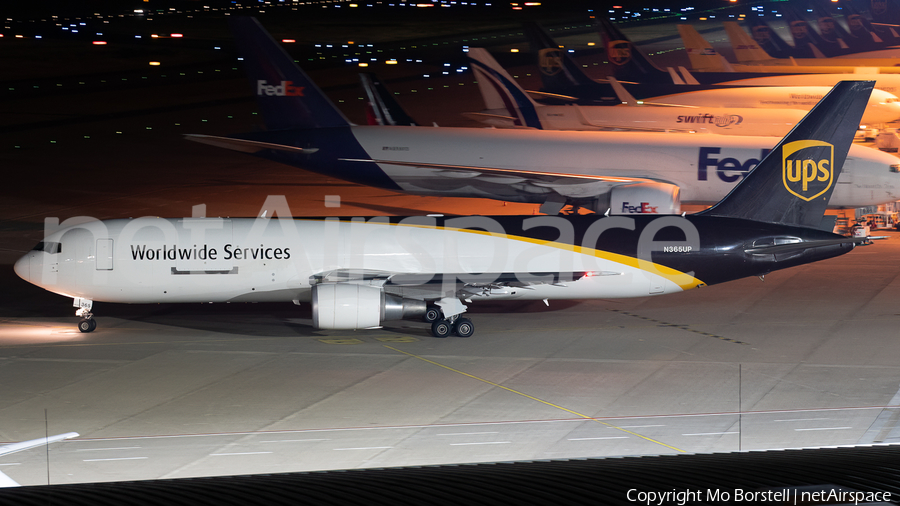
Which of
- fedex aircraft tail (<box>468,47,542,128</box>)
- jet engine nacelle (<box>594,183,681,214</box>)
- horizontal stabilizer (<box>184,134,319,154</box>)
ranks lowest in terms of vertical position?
jet engine nacelle (<box>594,183,681,214</box>)

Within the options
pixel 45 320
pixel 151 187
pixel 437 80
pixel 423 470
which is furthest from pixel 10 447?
pixel 437 80

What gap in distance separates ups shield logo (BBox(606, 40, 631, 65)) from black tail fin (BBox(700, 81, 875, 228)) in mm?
39285

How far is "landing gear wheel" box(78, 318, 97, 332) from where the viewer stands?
78.5ft

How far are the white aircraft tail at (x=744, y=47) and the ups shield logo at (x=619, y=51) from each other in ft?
71.7

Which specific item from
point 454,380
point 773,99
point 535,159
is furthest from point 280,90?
point 773,99

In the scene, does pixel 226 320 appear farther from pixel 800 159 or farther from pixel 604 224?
pixel 800 159

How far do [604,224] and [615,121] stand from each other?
26.8 metres

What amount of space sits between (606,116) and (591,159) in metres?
15.3

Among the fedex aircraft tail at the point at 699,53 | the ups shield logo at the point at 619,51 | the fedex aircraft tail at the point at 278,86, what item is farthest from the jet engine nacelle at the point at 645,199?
the fedex aircraft tail at the point at 699,53

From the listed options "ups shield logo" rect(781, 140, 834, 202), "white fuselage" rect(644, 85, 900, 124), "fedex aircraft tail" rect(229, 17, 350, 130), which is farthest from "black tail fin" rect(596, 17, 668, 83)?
"ups shield logo" rect(781, 140, 834, 202)

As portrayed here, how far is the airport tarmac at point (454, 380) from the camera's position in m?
16.3

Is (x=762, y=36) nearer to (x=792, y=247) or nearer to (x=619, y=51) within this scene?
(x=619, y=51)

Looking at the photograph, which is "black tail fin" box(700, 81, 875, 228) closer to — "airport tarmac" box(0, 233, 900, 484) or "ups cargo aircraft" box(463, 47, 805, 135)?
"airport tarmac" box(0, 233, 900, 484)

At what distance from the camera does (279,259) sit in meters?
23.9
